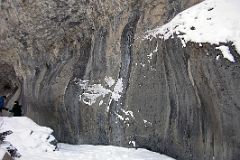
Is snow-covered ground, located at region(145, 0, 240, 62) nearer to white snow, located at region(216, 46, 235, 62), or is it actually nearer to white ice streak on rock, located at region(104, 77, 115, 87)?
white snow, located at region(216, 46, 235, 62)

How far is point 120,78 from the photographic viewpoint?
1159cm

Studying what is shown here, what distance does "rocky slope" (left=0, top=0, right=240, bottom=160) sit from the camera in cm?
877

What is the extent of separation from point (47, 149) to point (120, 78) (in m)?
2.70

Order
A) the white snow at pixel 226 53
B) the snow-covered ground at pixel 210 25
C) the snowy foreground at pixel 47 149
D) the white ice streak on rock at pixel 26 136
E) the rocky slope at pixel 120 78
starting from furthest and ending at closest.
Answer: the white ice streak on rock at pixel 26 136 < the snowy foreground at pixel 47 149 < the rocky slope at pixel 120 78 < the snow-covered ground at pixel 210 25 < the white snow at pixel 226 53

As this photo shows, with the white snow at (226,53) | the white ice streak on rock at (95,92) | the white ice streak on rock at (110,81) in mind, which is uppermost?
the white snow at (226,53)

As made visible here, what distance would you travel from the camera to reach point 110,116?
455 inches

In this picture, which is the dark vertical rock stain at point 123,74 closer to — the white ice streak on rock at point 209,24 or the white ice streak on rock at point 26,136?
the white ice streak on rock at point 209,24

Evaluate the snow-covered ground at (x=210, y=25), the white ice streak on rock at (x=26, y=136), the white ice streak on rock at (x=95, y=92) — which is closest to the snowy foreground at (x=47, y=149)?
the white ice streak on rock at (x=26, y=136)

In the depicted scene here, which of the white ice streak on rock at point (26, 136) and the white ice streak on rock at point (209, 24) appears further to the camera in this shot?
the white ice streak on rock at point (26, 136)

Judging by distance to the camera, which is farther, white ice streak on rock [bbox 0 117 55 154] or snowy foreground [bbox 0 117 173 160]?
white ice streak on rock [bbox 0 117 55 154]

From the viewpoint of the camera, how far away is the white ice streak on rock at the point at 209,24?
8.55 meters

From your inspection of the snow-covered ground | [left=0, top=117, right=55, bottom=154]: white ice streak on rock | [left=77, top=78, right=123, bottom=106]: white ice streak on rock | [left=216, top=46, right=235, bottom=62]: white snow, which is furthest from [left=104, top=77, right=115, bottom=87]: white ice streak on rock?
[left=216, top=46, right=235, bottom=62]: white snow

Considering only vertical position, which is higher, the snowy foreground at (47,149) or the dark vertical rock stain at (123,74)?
the dark vertical rock stain at (123,74)

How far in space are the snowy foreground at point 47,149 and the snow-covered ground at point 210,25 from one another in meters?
2.95
